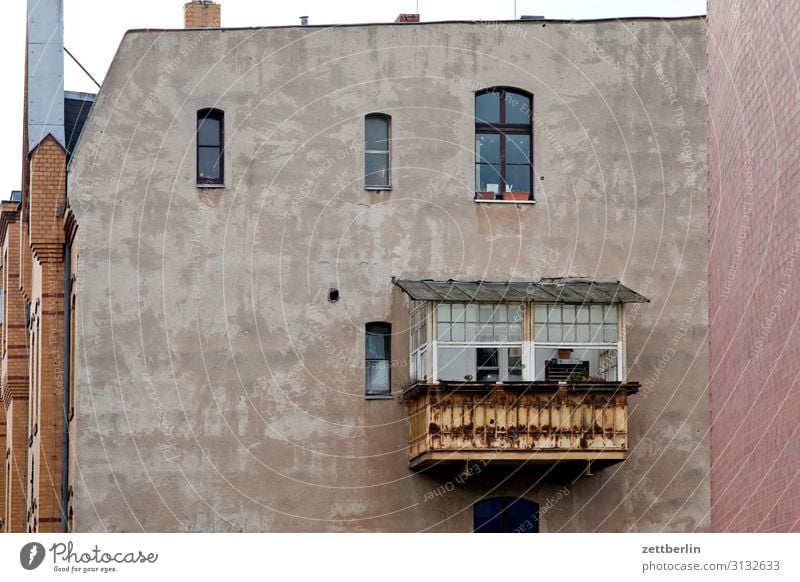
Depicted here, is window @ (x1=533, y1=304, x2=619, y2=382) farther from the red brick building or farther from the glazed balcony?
the red brick building

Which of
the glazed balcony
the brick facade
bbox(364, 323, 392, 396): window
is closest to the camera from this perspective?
the glazed balcony

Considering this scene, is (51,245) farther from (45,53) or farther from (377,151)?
(377,151)

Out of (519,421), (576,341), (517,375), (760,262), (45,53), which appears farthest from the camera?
(45,53)

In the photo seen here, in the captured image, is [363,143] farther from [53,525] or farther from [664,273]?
[53,525]

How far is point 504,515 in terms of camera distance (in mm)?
35469

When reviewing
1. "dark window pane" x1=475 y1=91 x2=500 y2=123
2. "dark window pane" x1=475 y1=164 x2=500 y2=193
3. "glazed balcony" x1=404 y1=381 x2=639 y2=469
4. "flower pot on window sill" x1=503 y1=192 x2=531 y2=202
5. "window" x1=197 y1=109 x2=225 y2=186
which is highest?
"dark window pane" x1=475 y1=91 x2=500 y2=123

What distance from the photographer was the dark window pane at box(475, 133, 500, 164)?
120ft

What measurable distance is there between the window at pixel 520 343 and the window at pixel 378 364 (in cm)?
107

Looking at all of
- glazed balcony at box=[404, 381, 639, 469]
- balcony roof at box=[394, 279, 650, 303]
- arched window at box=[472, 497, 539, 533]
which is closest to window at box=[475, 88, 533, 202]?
balcony roof at box=[394, 279, 650, 303]

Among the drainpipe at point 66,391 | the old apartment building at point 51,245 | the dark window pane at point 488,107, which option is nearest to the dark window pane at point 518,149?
the dark window pane at point 488,107

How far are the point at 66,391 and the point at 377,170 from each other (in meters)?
7.96

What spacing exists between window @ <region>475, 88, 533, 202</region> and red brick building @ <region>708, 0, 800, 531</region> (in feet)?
24.2

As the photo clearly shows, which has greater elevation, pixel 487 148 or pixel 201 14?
pixel 201 14

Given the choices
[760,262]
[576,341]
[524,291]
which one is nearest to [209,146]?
[524,291]
